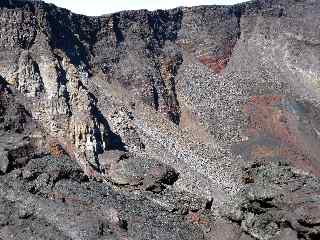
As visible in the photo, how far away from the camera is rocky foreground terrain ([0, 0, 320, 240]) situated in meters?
23.3

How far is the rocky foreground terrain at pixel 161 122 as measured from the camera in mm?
23266

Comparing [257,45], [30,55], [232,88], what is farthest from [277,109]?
[30,55]

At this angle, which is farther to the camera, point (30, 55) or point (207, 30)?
point (207, 30)

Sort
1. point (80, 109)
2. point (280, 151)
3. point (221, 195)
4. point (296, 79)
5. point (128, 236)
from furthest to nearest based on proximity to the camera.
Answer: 1. point (296, 79)
2. point (280, 151)
3. point (80, 109)
4. point (221, 195)
5. point (128, 236)

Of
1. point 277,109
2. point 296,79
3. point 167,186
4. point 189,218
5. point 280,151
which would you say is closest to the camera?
point 189,218

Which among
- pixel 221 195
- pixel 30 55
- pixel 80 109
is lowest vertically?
pixel 221 195

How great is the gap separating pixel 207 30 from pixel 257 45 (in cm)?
629

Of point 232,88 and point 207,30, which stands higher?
point 207,30

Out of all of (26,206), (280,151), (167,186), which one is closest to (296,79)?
(280,151)

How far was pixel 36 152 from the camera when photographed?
27875mm

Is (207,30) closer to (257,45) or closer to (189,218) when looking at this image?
(257,45)

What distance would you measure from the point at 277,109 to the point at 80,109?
2141cm

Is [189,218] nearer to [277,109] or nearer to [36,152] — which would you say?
[36,152]

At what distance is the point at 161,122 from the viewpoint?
61.8 meters
